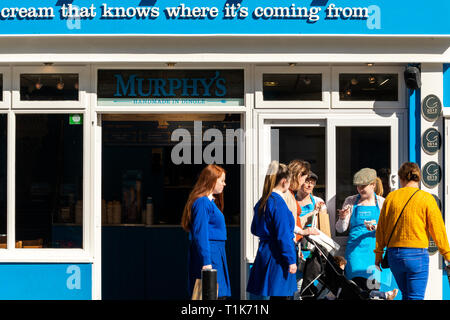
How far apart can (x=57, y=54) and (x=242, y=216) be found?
2757 mm

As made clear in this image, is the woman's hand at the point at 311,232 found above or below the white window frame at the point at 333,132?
below

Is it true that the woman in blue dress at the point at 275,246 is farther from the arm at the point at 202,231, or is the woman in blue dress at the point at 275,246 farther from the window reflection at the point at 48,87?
the window reflection at the point at 48,87

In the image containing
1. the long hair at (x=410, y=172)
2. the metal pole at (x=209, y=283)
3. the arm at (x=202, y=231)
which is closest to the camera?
the metal pole at (x=209, y=283)

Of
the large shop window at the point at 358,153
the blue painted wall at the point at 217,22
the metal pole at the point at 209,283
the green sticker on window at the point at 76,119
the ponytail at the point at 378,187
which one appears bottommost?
the metal pole at the point at 209,283

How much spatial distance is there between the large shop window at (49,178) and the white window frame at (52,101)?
0.12m

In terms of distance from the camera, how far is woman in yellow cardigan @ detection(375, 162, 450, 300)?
20.6ft

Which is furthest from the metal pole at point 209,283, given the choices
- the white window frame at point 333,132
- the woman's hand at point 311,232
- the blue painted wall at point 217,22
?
the blue painted wall at point 217,22

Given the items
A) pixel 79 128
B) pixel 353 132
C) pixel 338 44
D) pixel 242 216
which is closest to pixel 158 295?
pixel 242 216

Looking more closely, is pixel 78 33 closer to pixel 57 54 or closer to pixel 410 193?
pixel 57 54

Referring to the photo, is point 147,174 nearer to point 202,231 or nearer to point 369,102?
point 202,231

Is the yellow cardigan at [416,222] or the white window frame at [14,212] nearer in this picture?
the yellow cardigan at [416,222]

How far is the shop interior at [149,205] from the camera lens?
8.73 meters

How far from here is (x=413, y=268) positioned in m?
6.26

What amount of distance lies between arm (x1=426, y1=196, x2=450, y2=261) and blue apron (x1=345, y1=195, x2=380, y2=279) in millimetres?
974
